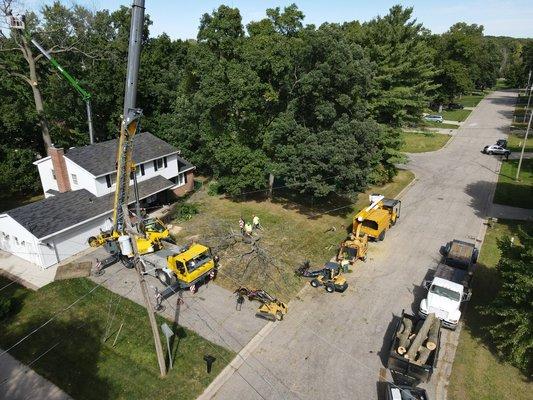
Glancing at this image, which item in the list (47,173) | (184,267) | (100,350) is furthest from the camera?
(47,173)

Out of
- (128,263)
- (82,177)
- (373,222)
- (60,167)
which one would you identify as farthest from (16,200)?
(373,222)

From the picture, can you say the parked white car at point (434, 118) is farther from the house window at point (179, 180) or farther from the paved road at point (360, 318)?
the house window at point (179, 180)

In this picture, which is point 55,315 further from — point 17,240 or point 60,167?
point 60,167

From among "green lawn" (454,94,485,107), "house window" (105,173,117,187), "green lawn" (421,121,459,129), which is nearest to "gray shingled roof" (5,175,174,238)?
"house window" (105,173,117,187)

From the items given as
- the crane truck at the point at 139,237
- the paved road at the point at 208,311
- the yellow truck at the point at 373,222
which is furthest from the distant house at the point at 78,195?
the yellow truck at the point at 373,222

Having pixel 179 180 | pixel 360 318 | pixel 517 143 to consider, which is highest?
pixel 517 143

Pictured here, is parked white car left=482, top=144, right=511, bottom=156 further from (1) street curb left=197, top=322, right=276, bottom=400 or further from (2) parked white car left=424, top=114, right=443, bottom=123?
(1) street curb left=197, top=322, right=276, bottom=400

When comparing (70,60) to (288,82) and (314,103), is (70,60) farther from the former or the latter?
(314,103)
